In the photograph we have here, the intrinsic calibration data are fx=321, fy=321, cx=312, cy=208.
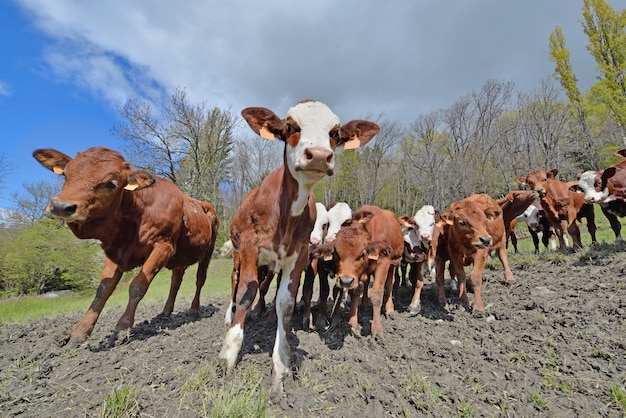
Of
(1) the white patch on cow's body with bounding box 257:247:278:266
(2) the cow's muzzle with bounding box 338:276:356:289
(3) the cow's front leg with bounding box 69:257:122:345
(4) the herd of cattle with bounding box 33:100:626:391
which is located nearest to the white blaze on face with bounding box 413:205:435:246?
(4) the herd of cattle with bounding box 33:100:626:391

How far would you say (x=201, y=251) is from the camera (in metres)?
6.22

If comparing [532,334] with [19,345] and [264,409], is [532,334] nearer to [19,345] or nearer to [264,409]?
[264,409]

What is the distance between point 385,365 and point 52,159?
4.89 m

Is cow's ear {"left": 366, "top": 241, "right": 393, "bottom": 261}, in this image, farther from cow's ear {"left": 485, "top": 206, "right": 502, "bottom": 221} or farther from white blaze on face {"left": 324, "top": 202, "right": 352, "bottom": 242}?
cow's ear {"left": 485, "top": 206, "right": 502, "bottom": 221}

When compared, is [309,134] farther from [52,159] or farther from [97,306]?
[97,306]

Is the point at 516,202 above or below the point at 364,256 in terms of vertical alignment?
above

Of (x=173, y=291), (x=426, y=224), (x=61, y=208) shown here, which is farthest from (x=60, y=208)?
(x=426, y=224)

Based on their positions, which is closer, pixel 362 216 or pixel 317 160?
pixel 317 160

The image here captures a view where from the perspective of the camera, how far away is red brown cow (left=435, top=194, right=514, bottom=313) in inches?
225

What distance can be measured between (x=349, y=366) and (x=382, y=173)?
38.0 metres

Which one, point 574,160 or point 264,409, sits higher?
point 574,160

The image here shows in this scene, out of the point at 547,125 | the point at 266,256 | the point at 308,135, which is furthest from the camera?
the point at 547,125

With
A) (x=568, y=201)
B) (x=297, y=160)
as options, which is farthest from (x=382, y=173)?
(x=297, y=160)

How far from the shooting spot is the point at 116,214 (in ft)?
13.6
